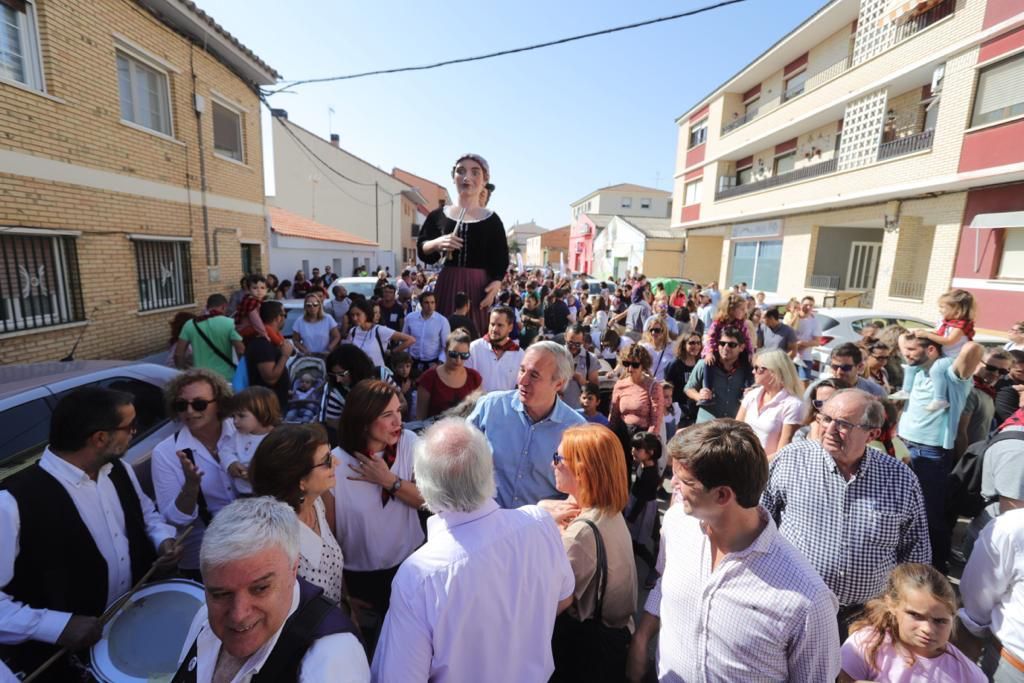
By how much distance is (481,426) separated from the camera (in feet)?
9.31

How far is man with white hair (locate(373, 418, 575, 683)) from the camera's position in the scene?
59.6 inches

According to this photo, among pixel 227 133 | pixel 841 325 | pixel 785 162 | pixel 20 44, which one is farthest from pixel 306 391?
pixel 785 162

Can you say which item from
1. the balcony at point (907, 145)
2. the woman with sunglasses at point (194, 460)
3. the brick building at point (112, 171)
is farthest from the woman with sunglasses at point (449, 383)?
the balcony at point (907, 145)

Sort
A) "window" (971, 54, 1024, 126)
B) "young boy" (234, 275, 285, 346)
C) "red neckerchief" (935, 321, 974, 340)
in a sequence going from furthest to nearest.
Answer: "window" (971, 54, 1024, 126)
"young boy" (234, 275, 285, 346)
"red neckerchief" (935, 321, 974, 340)

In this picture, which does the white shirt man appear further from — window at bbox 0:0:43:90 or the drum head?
window at bbox 0:0:43:90

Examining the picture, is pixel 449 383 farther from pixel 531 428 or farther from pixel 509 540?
pixel 509 540

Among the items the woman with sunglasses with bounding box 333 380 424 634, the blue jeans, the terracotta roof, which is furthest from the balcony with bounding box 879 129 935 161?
the terracotta roof

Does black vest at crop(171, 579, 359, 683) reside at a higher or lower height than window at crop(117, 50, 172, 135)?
lower

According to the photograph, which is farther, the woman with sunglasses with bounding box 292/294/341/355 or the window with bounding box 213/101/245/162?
the window with bounding box 213/101/245/162

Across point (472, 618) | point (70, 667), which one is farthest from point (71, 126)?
point (472, 618)

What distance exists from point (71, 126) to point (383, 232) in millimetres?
27293

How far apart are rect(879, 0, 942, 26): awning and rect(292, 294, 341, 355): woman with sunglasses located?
16931 mm

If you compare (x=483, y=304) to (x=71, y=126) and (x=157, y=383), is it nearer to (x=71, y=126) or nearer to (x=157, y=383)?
(x=157, y=383)

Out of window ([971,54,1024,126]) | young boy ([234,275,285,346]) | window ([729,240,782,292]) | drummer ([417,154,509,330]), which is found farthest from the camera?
window ([729,240,782,292])
